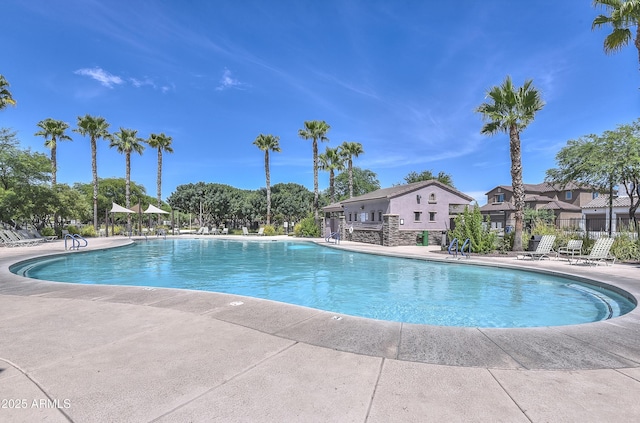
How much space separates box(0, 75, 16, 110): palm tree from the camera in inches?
805

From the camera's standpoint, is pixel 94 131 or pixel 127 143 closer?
pixel 94 131

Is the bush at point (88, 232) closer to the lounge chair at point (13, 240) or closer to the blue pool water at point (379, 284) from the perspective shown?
the lounge chair at point (13, 240)

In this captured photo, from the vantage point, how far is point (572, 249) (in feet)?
47.5

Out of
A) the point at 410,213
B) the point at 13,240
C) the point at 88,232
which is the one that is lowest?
the point at 13,240

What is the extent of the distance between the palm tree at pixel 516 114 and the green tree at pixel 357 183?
46870 millimetres

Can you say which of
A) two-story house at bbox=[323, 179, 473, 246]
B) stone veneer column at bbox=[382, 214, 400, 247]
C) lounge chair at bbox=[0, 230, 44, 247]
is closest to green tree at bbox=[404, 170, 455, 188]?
two-story house at bbox=[323, 179, 473, 246]

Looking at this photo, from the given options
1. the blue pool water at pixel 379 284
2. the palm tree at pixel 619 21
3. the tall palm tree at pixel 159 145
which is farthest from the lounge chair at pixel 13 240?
the palm tree at pixel 619 21

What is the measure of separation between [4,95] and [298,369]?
2874 centimetres

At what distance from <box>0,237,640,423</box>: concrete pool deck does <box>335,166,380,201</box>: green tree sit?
2354 inches

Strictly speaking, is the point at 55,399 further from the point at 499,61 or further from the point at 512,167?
the point at 499,61

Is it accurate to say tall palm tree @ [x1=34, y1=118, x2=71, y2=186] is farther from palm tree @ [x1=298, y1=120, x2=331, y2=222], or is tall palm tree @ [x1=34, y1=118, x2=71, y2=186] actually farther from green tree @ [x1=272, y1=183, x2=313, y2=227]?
green tree @ [x1=272, y1=183, x2=313, y2=227]

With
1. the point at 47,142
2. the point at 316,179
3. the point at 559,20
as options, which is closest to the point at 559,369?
A: the point at 559,20

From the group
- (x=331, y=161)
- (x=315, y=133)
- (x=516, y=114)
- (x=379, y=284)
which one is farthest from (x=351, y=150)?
(x=379, y=284)

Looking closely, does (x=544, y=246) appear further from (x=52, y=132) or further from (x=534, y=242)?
(x=52, y=132)
